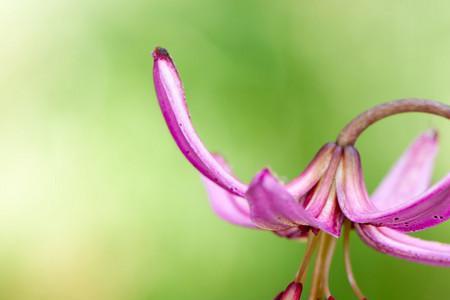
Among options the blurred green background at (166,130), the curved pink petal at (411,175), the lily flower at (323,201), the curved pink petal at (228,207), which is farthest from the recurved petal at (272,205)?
the blurred green background at (166,130)

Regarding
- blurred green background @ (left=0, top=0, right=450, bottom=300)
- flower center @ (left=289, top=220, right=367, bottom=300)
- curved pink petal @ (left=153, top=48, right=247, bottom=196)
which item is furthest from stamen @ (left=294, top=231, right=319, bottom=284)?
blurred green background @ (left=0, top=0, right=450, bottom=300)

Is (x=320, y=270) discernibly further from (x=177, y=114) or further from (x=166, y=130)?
(x=166, y=130)

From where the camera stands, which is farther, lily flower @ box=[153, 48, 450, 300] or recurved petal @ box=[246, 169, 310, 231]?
lily flower @ box=[153, 48, 450, 300]

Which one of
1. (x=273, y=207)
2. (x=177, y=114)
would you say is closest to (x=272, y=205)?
(x=273, y=207)

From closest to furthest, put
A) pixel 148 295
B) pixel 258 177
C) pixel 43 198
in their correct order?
pixel 258 177
pixel 148 295
pixel 43 198

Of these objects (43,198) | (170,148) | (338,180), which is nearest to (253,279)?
(170,148)

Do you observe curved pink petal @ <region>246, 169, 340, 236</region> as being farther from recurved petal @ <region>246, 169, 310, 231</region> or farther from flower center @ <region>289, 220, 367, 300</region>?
flower center @ <region>289, 220, 367, 300</region>

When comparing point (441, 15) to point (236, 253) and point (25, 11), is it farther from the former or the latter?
point (25, 11)
